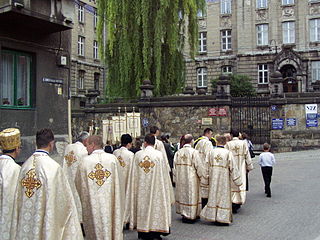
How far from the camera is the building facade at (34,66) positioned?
32.3 feet

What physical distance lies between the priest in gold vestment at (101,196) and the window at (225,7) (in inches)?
1411

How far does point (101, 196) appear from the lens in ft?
18.2

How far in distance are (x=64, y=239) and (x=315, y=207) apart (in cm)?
673

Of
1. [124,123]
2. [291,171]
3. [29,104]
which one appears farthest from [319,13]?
[29,104]

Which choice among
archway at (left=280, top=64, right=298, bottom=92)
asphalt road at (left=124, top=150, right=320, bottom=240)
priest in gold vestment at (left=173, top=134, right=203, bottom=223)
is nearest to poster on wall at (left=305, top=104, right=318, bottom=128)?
asphalt road at (left=124, top=150, right=320, bottom=240)

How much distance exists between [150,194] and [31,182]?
299cm

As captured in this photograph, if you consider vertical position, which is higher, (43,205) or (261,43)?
(261,43)

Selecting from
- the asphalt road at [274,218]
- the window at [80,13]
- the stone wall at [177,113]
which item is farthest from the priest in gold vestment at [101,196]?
the window at [80,13]

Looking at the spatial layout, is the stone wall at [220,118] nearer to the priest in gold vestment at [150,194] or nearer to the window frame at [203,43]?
the priest in gold vestment at [150,194]

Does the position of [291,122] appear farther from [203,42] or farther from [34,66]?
[203,42]

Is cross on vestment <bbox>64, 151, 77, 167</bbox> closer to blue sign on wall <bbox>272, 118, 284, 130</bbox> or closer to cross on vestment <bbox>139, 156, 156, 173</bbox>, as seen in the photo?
cross on vestment <bbox>139, 156, 156, 173</bbox>

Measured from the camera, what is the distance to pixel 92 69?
138 feet

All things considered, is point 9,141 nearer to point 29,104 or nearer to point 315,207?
point 29,104

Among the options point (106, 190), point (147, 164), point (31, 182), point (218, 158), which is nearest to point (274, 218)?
point (218, 158)
